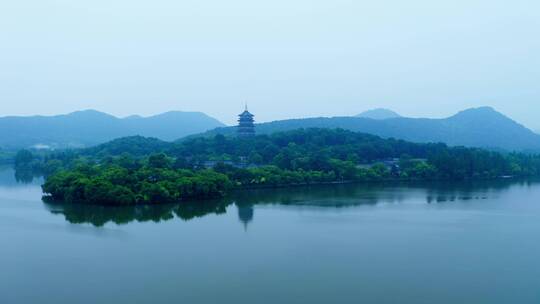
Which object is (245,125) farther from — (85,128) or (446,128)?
(85,128)

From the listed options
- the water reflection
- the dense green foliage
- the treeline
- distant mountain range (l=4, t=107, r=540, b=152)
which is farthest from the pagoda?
the dense green foliage

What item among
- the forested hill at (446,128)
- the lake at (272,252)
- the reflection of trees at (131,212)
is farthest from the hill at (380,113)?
the reflection of trees at (131,212)

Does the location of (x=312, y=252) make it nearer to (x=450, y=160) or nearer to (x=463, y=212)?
(x=463, y=212)

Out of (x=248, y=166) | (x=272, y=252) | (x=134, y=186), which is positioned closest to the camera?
(x=272, y=252)

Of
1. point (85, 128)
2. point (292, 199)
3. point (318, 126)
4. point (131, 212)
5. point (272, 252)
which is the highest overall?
point (85, 128)

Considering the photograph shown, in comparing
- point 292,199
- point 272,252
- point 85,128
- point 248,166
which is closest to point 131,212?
point 272,252

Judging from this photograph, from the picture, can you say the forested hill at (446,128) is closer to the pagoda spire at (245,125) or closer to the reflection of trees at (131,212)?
the pagoda spire at (245,125)
